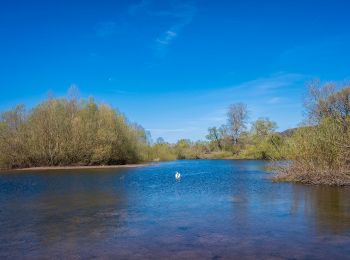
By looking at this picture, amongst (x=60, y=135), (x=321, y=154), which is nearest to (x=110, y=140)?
(x=60, y=135)

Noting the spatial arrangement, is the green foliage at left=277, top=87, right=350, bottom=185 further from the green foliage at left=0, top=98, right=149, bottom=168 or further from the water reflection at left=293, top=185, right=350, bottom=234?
the green foliage at left=0, top=98, right=149, bottom=168

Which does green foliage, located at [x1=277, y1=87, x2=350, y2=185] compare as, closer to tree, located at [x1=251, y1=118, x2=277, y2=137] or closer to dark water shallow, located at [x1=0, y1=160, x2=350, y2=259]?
dark water shallow, located at [x1=0, y1=160, x2=350, y2=259]

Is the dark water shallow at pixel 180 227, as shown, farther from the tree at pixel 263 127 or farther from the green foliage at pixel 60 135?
the tree at pixel 263 127

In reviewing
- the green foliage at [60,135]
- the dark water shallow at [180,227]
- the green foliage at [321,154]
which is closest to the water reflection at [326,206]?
the dark water shallow at [180,227]

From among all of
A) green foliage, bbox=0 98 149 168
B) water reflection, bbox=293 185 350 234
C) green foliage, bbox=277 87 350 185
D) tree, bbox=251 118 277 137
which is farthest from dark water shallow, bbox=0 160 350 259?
tree, bbox=251 118 277 137

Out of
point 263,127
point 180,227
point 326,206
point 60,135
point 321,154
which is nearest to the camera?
point 180,227

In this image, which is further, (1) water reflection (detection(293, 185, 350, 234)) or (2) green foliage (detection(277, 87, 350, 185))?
(2) green foliage (detection(277, 87, 350, 185))

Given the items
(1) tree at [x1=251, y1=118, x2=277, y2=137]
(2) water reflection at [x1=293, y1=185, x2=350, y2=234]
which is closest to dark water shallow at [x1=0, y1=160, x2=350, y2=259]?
(2) water reflection at [x1=293, y1=185, x2=350, y2=234]

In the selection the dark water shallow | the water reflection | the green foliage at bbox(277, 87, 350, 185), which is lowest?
the dark water shallow

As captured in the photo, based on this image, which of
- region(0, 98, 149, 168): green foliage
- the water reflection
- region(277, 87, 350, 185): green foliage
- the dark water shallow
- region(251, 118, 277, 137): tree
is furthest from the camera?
region(251, 118, 277, 137): tree

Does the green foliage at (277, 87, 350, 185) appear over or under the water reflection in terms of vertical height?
over

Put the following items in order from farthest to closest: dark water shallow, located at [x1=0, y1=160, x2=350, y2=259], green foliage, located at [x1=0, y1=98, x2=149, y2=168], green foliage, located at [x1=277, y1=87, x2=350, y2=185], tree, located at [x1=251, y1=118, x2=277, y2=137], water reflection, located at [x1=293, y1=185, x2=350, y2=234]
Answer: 1. tree, located at [x1=251, y1=118, x2=277, y2=137]
2. green foliage, located at [x1=0, y1=98, x2=149, y2=168]
3. green foliage, located at [x1=277, y1=87, x2=350, y2=185]
4. water reflection, located at [x1=293, y1=185, x2=350, y2=234]
5. dark water shallow, located at [x1=0, y1=160, x2=350, y2=259]

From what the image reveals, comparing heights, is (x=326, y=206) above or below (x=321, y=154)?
below

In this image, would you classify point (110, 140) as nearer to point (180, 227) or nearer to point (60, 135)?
point (60, 135)
